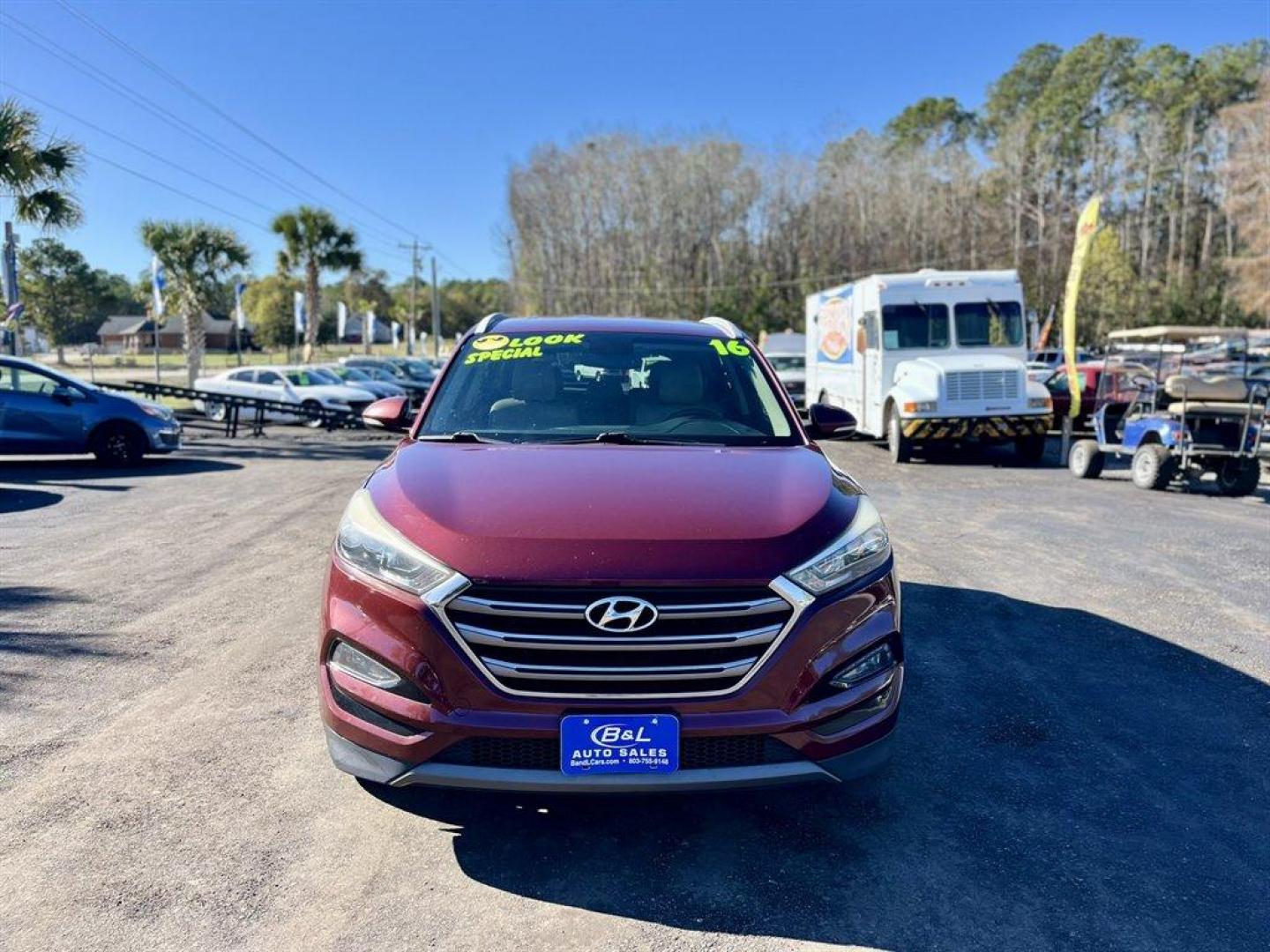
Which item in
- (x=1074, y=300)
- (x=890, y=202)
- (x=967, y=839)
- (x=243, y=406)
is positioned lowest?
(x=967, y=839)

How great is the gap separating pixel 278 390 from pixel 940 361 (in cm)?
1555

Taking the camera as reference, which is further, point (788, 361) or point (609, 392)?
point (788, 361)

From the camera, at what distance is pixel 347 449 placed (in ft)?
57.6

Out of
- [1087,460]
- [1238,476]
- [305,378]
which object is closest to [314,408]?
[305,378]

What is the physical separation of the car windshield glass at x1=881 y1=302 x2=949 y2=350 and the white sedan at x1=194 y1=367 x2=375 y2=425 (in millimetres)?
12514

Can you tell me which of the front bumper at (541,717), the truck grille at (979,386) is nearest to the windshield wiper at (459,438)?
the front bumper at (541,717)

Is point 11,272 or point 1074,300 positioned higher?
A: point 11,272

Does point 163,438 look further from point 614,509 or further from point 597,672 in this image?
point 597,672

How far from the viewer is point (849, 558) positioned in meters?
3.11

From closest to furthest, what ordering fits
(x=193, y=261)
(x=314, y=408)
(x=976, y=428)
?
(x=976, y=428) → (x=314, y=408) → (x=193, y=261)

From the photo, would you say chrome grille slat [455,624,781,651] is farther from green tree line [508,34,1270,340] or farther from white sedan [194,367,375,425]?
green tree line [508,34,1270,340]

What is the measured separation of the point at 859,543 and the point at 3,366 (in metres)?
13.9

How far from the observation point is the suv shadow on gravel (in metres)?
2.82

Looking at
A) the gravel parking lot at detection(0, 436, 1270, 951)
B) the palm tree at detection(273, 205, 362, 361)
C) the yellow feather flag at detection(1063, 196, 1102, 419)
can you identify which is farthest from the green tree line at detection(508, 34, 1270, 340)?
the gravel parking lot at detection(0, 436, 1270, 951)
